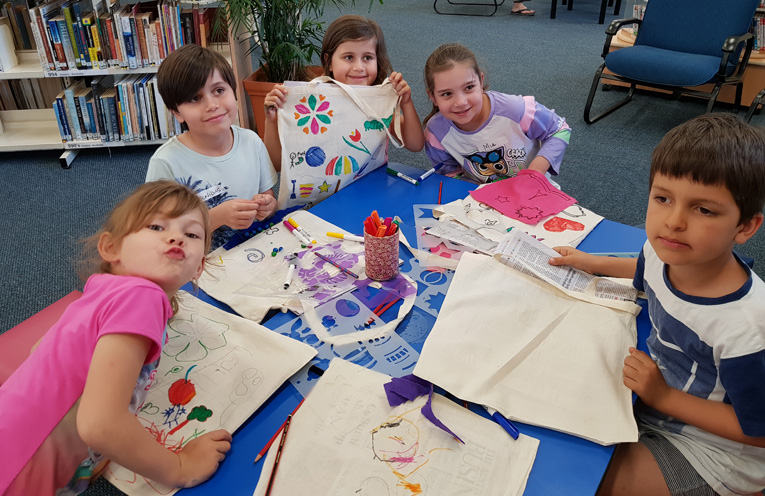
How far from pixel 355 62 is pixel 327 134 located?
0.32 m

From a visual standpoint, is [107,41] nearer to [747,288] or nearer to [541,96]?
[541,96]

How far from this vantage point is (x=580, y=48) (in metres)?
5.10

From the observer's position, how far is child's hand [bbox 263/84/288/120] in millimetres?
1577

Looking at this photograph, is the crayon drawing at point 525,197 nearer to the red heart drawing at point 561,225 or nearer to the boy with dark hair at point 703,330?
the red heart drawing at point 561,225

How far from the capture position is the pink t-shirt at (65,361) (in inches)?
31.7

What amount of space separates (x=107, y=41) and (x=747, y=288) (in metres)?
3.25

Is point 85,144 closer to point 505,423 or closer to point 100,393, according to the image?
point 100,393

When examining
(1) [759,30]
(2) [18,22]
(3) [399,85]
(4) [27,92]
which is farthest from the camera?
(1) [759,30]

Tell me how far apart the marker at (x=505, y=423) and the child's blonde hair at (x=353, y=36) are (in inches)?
51.7

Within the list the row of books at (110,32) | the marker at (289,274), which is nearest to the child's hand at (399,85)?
the marker at (289,274)

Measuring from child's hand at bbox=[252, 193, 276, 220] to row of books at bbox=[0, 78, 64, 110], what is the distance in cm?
257

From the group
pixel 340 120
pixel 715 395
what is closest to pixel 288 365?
pixel 715 395

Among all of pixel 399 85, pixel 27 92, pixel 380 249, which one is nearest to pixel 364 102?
pixel 399 85

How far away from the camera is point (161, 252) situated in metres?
0.95
